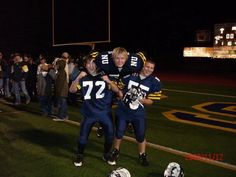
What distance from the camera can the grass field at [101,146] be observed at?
622 centimetres

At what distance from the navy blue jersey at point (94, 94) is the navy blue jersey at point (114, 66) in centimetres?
22

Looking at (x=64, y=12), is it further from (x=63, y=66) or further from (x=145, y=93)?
(x=145, y=93)

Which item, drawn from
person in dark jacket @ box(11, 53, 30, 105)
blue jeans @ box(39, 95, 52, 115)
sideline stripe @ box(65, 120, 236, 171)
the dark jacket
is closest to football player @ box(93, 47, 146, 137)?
sideline stripe @ box(65, 120, 236, 171)

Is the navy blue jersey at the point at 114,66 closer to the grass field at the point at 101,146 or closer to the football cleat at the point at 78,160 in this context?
the football cleat at the point at 78,160

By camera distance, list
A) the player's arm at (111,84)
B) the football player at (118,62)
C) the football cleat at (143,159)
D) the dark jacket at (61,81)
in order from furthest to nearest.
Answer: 1. the dark jacket at (61,81)
2. the football cleat at (143,159)
3. the player's arm at (111,84)
4. the football player at (118,62)

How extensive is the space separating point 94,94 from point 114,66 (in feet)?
1.90

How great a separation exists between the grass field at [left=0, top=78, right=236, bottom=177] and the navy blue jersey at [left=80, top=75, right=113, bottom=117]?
1.02 metres

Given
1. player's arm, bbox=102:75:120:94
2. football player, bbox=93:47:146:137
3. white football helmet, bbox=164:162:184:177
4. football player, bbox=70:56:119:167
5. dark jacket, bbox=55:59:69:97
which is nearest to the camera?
white football helmet, bbox=164:162:184:177

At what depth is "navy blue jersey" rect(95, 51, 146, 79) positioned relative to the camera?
5.82 meters

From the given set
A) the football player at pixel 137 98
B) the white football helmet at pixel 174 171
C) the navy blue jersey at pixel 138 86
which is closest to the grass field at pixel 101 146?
the white football helmet at pixel 174 171

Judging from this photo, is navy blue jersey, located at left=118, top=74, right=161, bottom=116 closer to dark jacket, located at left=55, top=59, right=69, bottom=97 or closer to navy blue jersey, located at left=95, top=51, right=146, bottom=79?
navy blue jersey, located at left=95, top=51, right=146, bottom=79

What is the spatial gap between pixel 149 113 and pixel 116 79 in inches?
218

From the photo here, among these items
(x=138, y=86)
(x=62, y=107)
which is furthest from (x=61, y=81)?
(x=138, y=86)

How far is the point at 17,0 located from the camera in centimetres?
3788
